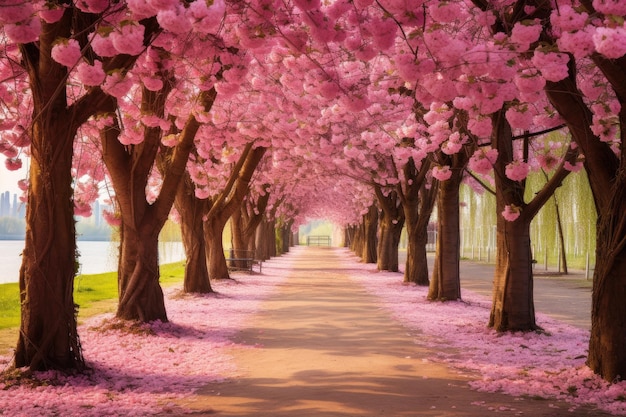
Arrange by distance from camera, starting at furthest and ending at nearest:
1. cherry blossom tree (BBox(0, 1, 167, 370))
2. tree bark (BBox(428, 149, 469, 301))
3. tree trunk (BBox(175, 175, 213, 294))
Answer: tree trunk (BBox(175, 175, 213, 294))
tree bark (BBox(428, 149, 469, 301))
cherry blossom tree (BBox(0, 1, 167, 370))

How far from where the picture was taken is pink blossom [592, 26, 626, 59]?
4645 millimetres

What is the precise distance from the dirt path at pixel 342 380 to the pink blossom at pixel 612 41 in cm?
327

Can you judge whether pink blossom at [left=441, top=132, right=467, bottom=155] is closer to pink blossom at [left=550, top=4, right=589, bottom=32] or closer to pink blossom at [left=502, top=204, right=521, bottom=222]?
pink blossom at [left=502, top=204, right=521, bottom=222]

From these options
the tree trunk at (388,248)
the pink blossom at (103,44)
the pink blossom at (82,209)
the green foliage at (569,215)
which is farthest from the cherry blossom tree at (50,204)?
the tree trunk at (388,248)

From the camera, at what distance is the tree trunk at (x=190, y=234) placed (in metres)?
18.0

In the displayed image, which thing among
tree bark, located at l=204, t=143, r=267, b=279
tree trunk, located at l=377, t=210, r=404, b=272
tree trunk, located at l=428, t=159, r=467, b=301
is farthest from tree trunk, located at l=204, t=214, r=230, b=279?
tree trunk, located at l=377, t=210, r=404, b=272

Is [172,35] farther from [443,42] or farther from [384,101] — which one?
[384,101]

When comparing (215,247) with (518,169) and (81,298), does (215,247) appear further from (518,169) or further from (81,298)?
(518,169)

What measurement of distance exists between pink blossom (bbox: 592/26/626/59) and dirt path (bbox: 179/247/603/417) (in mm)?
3272

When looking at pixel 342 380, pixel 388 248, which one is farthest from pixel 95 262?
pixel 342 380

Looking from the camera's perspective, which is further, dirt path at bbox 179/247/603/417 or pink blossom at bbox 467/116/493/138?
pink blossom at bbox 467/116/493/138

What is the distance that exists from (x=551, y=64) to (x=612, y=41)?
1.03 m

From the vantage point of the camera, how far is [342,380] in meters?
7.42

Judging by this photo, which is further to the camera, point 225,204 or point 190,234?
point 225,204
